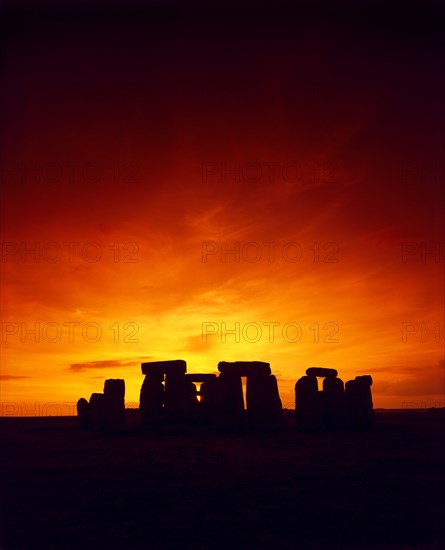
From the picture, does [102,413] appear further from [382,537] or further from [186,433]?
[382,537]

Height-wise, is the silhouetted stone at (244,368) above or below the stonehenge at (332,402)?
above

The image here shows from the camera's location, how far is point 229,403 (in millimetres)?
21688

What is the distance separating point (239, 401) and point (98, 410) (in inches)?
241

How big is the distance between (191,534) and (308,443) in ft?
35.3

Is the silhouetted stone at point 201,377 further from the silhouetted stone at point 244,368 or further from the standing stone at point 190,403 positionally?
the silhouetted stone at point 244,368

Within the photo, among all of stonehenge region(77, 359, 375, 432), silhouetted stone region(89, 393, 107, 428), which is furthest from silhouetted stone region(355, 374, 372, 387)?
silhouetted stone region(89, 393, 107, 428)

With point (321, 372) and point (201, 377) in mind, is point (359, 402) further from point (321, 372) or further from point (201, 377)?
point (201, 377)

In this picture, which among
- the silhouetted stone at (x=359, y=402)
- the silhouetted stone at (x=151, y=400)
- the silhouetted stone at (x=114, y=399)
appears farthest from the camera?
the silhouetted stone at (x=114, y=399)

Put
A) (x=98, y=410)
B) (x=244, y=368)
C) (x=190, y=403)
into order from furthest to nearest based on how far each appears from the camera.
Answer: (x=190, y=403) → (x=98, y=410) → (x=244, y=368)

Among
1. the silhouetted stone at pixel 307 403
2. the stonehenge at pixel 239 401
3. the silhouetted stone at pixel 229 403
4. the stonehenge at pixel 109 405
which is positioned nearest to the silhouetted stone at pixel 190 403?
the stonehenge at pixel 239 401

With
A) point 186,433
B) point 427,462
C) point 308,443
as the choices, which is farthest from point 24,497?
point 186,433

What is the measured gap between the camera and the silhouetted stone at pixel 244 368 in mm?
21562

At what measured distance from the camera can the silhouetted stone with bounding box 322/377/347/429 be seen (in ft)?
75.0

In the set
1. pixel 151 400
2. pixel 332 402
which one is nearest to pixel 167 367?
pixel 151 400
